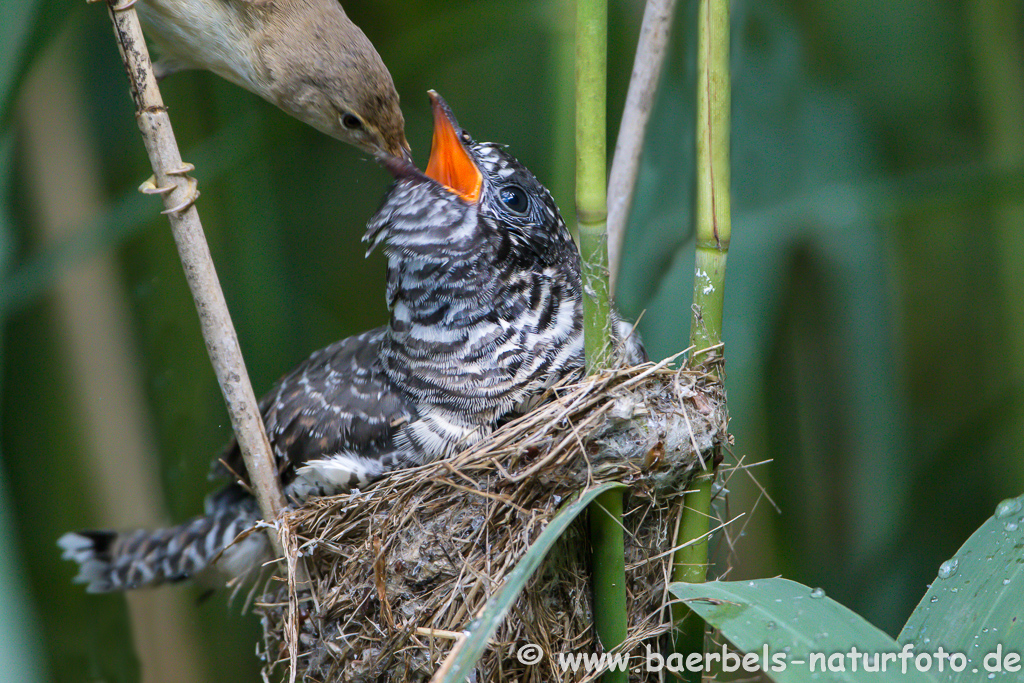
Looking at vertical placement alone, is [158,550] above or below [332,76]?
below

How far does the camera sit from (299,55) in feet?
3.84

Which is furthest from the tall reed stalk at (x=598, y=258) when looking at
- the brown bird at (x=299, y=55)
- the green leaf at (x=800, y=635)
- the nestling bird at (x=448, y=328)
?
the brown bird at (x=299, y=55)

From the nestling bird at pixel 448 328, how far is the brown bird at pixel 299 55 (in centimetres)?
10

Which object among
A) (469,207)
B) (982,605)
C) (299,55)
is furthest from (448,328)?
(982,605)

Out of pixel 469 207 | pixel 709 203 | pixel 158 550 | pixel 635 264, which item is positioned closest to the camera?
pixel 709 203

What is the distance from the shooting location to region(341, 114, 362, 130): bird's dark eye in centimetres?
119

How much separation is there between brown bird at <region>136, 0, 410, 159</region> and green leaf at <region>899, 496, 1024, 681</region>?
3.22ft

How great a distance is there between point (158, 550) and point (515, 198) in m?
0.95

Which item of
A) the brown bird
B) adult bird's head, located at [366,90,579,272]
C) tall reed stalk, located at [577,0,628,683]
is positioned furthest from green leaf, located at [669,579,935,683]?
the brown bird

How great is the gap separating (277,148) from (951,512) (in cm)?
182

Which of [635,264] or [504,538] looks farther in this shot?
[635,264]

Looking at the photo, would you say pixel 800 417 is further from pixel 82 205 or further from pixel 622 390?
pixel 82 205

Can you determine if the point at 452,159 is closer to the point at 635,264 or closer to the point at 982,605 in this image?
the point at 635,264

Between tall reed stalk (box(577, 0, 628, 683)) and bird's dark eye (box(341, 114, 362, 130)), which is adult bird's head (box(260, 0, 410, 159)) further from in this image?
tall reed stalk (box(577, 0, 628, 683))
